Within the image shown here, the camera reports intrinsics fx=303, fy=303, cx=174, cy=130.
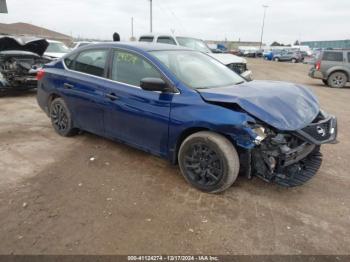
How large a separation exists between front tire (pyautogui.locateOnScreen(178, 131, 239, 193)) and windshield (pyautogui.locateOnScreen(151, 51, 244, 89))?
2.39 feet

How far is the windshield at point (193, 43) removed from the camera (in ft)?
35.6

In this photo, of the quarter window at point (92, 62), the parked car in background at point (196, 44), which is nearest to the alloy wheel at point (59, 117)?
the quarter window at point (92, 62)

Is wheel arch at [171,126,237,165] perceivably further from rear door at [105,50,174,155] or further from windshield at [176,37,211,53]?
windshield at [176,37,211,53]

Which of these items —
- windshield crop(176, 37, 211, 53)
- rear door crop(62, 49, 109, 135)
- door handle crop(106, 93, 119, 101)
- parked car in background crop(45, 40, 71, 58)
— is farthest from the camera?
parked car in background crop(45, 40, 71, 58)

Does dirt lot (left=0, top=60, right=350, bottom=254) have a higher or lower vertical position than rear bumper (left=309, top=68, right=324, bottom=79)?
lower

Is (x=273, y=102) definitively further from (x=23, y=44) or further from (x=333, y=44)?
(x=333, y=44)

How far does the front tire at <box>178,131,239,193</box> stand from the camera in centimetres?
338

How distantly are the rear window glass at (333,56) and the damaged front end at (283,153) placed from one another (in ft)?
39.6

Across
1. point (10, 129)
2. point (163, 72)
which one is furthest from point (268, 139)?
point (10, 129)

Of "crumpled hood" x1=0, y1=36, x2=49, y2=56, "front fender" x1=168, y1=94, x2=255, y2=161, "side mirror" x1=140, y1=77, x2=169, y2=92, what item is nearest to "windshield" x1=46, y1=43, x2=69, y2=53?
"crumpled hood" x1=0, y1=36, x2=49, y2=56

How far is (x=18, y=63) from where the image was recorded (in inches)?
353

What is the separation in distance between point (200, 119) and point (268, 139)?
78 cm

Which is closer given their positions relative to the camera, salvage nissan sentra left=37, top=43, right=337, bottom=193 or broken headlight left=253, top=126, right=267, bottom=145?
broken headlight left=253, top=126, right=267, bottom=145

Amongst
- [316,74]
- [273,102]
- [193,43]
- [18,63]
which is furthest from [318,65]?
[18,63]
